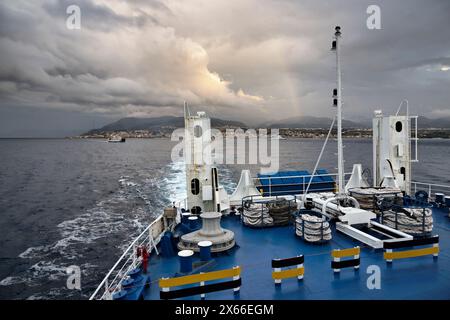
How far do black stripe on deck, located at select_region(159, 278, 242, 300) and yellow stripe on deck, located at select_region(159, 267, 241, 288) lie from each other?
5.7 inches

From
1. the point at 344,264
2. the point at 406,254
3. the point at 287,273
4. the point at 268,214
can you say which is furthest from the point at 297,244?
the point at 406,254

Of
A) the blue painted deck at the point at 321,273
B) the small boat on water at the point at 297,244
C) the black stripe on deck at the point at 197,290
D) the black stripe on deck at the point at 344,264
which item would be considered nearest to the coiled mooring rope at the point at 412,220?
the small boat on water at the point at 297,244

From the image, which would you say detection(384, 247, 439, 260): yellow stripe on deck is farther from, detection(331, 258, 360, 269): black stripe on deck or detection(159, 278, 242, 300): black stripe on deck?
detection(159, 278, 242, 300): black stripe on deck

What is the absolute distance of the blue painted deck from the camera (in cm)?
662

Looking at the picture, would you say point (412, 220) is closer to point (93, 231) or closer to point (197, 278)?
point (197, 278)

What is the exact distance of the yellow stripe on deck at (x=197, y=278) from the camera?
605 cm

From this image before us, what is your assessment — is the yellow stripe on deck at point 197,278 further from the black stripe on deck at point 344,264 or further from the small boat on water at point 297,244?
the black stripe on deck at point 344,264

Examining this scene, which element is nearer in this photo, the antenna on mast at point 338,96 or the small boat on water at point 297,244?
the small boat on water at point 297,244

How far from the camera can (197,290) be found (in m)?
6.25

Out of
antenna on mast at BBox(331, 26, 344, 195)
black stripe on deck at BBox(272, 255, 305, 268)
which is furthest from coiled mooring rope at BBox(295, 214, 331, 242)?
black stripe on deck at BBox(272, 255, 305, 268)

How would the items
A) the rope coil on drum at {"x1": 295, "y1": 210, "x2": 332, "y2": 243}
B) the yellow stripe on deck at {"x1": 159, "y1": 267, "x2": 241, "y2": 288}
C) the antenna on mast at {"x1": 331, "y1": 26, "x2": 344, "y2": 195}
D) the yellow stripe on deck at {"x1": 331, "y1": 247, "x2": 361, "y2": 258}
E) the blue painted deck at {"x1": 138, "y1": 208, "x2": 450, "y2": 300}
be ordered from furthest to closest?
the antenna on mast at {"x1": 331, "y1": 26, "x2": 344, "y2": 195} → the rope coil on drum at {"x1": 295, "y1": 210, "x2": 332, "y2": 243} → the yellow stripe on deck at {"x1": 331, "y1": 247, "x2": 361, "y2": 258} → the blue painted deck at {"x1": 138, "y1": 208, "x2": 450, "y2": 300} → the yellow stripe on deck at {"x1": 159, "y1": 267, "x2": 241, "y2": 288}

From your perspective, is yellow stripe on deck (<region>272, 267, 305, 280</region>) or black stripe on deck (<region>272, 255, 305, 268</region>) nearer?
black stripe on deck (<region>272, 255, 305, 268</region>)

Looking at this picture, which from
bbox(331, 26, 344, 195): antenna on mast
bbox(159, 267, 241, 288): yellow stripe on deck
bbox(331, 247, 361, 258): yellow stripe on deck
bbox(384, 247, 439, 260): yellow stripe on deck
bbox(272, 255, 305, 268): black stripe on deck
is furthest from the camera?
bbox(331, 26, 344, 195): antenna on mast

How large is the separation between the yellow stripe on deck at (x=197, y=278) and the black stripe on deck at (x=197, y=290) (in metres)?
0.15
